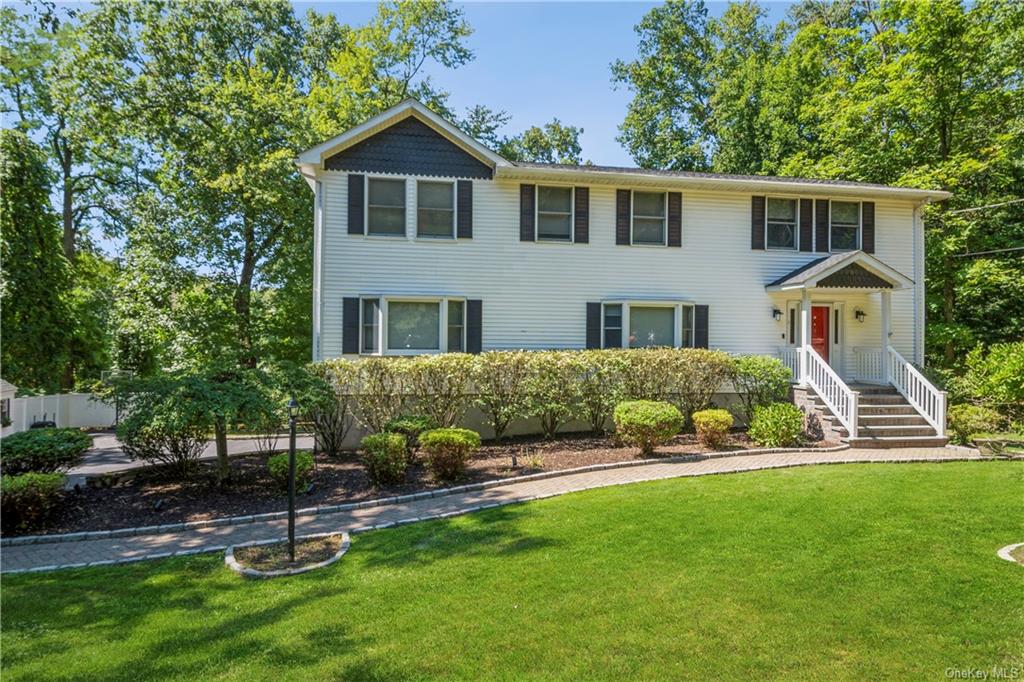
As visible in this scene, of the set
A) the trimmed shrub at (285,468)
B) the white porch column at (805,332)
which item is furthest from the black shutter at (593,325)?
the trimmed shrub at (285,468)

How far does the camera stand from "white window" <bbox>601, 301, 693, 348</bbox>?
14188 millimetres

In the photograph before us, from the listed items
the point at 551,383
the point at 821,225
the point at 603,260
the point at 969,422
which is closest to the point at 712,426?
the point at 551,383

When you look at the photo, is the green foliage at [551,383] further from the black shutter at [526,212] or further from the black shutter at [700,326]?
the black shutter at [700,326]

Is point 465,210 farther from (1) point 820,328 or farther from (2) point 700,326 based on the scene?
(1) point 820,328

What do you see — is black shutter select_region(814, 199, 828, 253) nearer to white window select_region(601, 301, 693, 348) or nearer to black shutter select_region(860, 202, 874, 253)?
black shutter select_region(860, 202, 874, 253)

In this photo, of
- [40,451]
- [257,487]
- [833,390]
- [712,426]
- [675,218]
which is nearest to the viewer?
[40,451]

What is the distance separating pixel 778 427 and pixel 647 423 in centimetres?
334

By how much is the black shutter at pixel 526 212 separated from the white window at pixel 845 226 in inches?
342

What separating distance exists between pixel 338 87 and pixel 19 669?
73.5 feet

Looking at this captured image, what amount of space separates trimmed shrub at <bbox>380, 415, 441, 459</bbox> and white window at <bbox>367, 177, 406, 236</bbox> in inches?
198

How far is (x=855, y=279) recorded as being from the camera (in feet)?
44.9

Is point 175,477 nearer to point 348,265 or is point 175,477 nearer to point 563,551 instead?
point 348,265

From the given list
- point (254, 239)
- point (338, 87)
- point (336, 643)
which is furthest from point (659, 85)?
point (336, 643)

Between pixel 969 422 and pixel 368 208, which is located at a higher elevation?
pixel 368 208
